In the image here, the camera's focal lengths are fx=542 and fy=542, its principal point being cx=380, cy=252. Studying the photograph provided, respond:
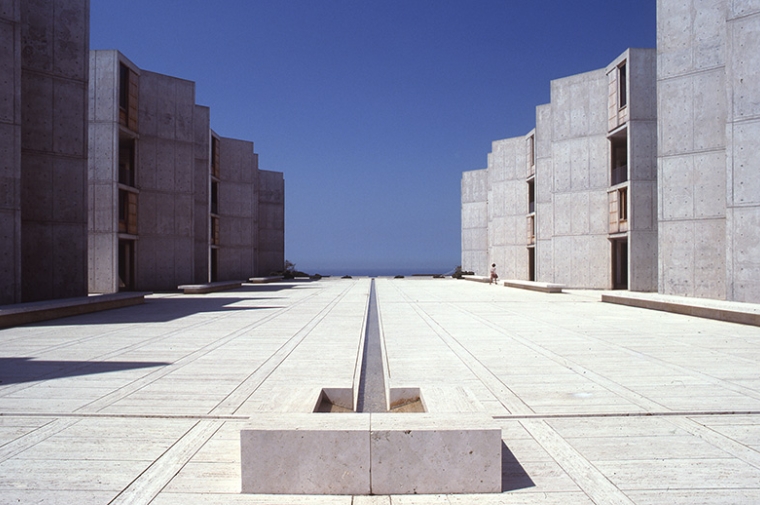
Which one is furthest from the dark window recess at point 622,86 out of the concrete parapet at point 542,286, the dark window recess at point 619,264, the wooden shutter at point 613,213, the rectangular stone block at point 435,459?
the rectangular stone block at point 435,459

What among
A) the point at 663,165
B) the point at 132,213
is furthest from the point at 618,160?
the point at 132,213

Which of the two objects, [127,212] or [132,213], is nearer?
[127,212]

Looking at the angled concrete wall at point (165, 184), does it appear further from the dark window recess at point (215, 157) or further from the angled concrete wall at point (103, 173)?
the dark window recess at point (215, 157)

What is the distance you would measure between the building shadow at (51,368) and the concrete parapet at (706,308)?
496 inches

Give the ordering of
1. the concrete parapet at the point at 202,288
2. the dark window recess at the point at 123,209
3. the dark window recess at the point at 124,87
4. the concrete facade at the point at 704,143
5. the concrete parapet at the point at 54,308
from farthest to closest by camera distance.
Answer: the dark window recess at the point at 124,87 < the dark window recess at the point at 123,209 < the concrete parapet at the point at 202,288 < the concrete facade at the point at 704,143 < the concrete parapet at the point at 54,308

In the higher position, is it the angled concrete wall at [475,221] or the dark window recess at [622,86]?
the dark window recess at [622,86]

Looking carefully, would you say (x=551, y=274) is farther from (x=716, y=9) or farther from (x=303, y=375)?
(x=303, y=375)

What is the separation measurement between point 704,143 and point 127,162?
1070 inches

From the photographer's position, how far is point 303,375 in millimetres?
7117

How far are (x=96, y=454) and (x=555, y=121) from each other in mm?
29396

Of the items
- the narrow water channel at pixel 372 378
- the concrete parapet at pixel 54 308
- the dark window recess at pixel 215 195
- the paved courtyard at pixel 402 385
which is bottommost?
the narrow water channel at pixel 372 378

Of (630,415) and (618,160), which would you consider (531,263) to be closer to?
(618,160)

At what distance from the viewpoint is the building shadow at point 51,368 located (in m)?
7.08

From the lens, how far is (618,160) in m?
30.2
